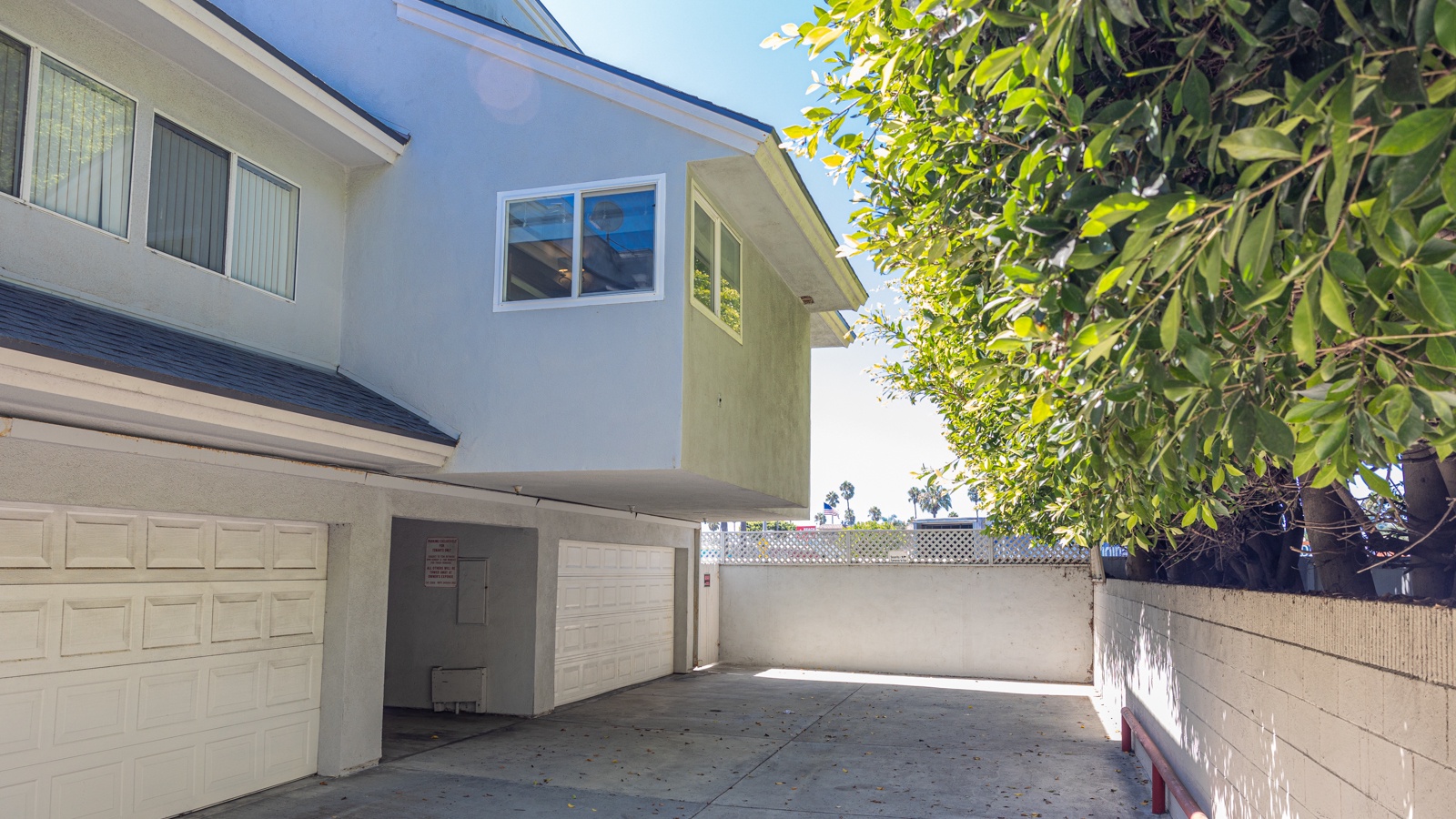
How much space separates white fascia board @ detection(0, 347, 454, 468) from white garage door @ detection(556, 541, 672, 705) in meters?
5.39

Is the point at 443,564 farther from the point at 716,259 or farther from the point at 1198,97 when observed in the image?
the point at 1198,97

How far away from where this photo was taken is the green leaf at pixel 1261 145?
159cm

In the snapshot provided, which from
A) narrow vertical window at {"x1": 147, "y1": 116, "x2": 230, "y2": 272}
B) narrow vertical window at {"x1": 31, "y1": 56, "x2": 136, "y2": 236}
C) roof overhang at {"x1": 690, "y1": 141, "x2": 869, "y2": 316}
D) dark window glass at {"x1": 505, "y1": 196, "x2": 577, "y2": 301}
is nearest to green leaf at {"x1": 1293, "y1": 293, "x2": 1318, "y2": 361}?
roof overhang at {"x1": 690, "y1": 141, "x2": 869, "y2": 316}

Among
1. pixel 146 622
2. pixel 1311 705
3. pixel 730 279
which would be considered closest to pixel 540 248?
pixel 730 279

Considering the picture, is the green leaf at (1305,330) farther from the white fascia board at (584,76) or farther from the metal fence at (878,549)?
the metal fence at (878,549)

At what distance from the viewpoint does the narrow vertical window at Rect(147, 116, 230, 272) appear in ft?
26.0

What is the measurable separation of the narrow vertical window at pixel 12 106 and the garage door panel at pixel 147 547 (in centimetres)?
231

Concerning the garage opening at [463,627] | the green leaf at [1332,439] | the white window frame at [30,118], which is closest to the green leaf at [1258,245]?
the green leaf at [1332,439]

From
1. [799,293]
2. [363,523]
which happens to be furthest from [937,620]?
[363,523]

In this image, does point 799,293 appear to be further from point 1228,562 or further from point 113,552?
point 113,552

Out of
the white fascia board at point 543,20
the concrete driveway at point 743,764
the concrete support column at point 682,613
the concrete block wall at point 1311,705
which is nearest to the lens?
the concrete block wall at point 1311,705

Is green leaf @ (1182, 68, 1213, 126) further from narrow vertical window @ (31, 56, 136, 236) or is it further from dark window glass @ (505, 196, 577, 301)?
narrow vertical window @ (31, 56, 136, 236)

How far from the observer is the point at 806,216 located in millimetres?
10539

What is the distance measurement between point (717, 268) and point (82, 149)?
17.4 ft
